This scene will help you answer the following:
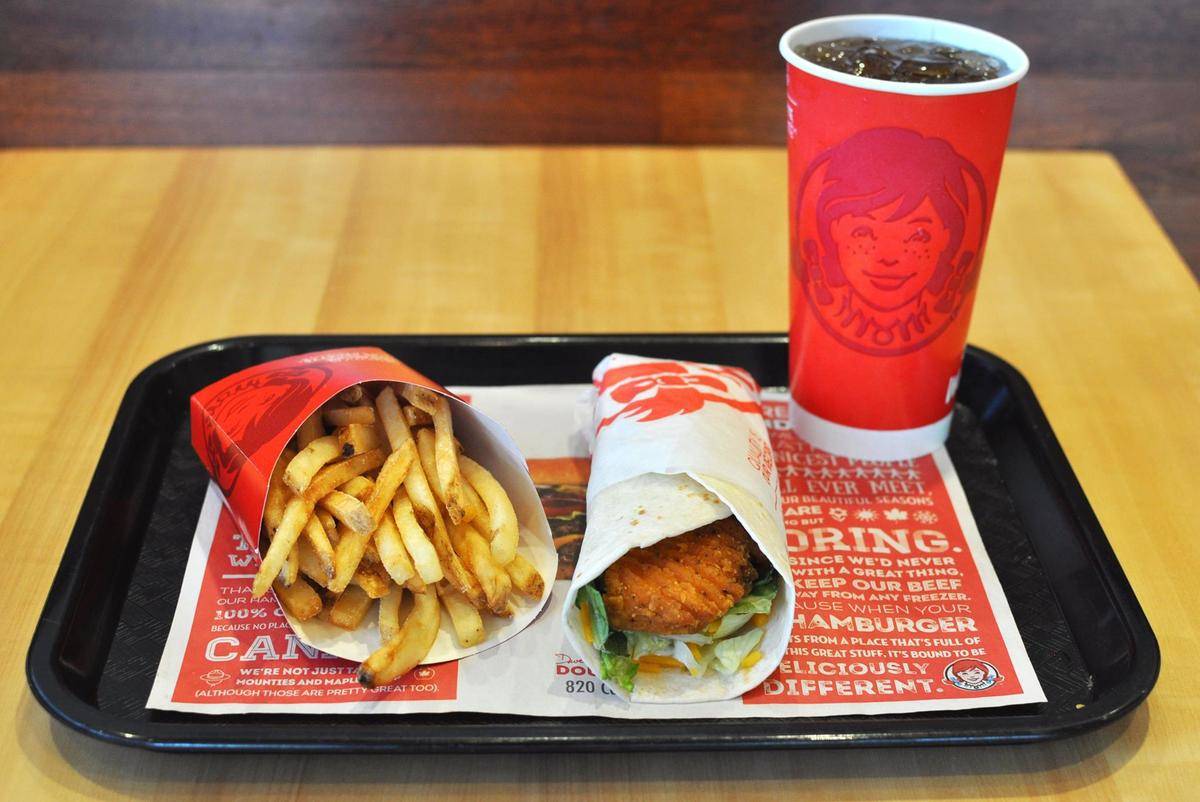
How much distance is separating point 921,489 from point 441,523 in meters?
0.61

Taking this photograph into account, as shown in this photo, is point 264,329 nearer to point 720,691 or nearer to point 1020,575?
point 720,691

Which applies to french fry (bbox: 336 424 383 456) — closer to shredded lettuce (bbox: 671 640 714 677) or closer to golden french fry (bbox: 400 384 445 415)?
golden french fry (bbox: 400 384 445 415)

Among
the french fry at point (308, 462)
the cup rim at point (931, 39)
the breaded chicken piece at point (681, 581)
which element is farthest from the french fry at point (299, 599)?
the cup rim at point (931, 39)

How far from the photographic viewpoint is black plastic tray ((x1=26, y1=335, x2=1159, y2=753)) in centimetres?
104

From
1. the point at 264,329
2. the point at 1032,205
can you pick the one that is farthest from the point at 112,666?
the point at 1032,205

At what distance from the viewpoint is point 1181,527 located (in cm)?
136

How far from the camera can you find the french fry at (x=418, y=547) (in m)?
1.14

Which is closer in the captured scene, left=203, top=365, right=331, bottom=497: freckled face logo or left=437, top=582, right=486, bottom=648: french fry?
left=437, top=582, right=486, bottom=648: french fry

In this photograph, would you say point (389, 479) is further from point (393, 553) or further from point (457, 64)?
point (457, 64)

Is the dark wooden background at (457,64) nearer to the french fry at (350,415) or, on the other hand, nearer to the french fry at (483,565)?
the french fry at (350,415)

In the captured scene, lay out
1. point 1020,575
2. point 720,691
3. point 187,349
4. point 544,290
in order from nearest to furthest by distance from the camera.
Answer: point 720,691, point 1020,575, point 187,349, point 544,290

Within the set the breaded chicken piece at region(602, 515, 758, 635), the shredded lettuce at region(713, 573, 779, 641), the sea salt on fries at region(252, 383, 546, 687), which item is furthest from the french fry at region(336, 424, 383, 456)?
the shredded lettuce at region(713, 573, 779, 641)

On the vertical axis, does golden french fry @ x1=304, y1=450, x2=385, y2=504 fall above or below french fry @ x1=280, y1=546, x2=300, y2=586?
above

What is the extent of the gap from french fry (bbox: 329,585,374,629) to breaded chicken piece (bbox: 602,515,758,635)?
26cm
